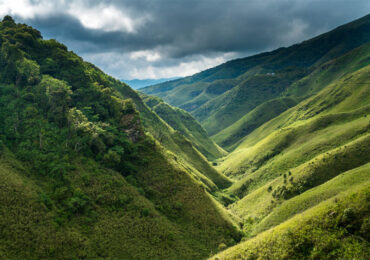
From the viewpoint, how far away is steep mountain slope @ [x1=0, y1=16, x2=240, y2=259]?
47.2 meters

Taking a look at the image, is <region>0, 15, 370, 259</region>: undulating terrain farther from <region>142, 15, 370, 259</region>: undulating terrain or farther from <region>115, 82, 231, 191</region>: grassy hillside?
<region>115, 82, 231, 191</region>: grassy hillside

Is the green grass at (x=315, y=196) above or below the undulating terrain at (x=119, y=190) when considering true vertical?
below

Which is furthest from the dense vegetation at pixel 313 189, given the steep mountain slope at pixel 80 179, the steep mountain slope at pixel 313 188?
the steep mountain slope at pixel 80 179

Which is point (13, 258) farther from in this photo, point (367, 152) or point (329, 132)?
point (329, 132)

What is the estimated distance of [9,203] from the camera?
1806 inches

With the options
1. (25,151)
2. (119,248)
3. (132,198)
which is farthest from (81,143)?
(119,248)

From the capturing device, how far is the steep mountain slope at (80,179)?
155ft

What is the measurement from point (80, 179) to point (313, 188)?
2974 inches

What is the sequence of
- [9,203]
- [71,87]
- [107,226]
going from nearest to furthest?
[9,203], [107,226], [71,87]

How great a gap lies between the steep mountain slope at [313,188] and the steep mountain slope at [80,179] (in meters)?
18.4

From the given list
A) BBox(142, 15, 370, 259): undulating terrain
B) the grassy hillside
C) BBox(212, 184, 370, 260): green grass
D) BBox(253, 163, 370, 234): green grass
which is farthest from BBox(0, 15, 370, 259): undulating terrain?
the grassy hillside

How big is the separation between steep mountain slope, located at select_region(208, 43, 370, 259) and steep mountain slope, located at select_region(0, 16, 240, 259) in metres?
18.4

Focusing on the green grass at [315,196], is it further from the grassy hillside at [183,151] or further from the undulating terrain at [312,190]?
the grassy hillside at [183,151]

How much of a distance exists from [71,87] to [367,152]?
12191cm
